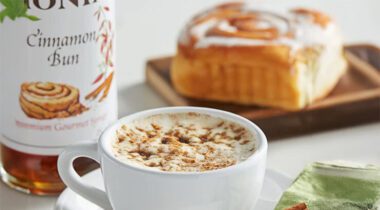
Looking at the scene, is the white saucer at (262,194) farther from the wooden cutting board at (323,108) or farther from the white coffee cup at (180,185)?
the wooden cutting board at (323,108)

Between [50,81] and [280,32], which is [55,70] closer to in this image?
[50,81]

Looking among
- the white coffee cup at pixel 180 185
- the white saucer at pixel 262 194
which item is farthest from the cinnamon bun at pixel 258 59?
the white coffee cup at pixel 180 185

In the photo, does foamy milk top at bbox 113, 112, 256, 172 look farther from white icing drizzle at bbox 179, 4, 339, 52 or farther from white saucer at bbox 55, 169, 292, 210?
white icing drizzle at bbox 179, 4, 339, 52

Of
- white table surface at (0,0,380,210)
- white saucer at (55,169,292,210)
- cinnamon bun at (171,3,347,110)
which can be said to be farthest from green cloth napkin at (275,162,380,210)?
cinnamon bun at (171,3,347,110)

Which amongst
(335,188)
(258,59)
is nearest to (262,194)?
(335,188)

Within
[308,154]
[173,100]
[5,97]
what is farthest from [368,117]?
[5,97]

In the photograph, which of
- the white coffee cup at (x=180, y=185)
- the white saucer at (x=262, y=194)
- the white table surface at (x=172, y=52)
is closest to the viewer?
the white coffee cup at (x=180, y=185)

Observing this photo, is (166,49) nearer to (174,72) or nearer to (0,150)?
(174,72)
